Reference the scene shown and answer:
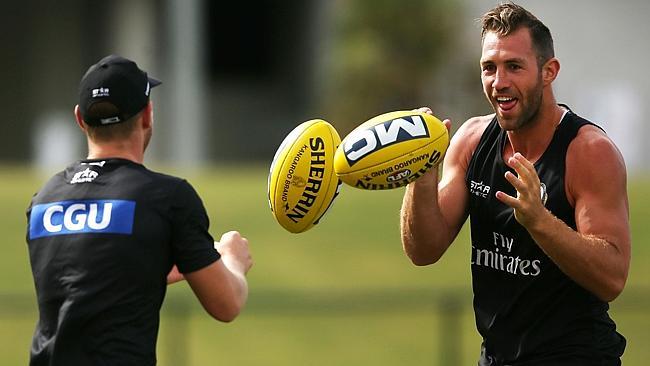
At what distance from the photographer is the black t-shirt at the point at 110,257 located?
480 centimetres

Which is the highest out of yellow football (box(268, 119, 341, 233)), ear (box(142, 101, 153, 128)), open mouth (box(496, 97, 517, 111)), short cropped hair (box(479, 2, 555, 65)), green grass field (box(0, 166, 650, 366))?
short cropped hair (box(479, 2, 555, 65))

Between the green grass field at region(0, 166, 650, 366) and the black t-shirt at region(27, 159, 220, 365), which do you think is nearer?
the black t-shirt at region(27, 159, 220, 365)

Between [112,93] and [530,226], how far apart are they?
1742 mm

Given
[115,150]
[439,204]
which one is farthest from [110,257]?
[439,204]

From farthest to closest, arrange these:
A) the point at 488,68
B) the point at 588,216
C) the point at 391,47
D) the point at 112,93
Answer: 1. the point at 391,47
2. the point at 488,68
3. the point at 588,216
4. the point at 112,93

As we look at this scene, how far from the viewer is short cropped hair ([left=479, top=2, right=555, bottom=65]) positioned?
17.2 feet

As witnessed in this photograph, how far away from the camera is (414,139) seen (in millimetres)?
5254

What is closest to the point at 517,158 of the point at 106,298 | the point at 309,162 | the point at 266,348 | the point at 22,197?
the point at 309,162

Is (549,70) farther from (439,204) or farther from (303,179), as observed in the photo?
(303,179)

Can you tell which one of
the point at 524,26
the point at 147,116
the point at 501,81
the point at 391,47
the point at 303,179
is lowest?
the point at 303,179

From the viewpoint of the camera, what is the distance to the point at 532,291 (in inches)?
209

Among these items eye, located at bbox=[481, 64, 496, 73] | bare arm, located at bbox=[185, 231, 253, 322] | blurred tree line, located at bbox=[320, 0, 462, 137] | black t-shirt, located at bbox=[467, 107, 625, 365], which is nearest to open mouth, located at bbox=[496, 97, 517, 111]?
eye, located at bbox=[481, 64, 496, 73]

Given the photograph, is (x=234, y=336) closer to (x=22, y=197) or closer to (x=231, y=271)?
(x=22, y=197)

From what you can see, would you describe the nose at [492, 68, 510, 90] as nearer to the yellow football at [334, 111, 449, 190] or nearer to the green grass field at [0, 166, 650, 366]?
the yellow football at [334, 111, 449, 190]
